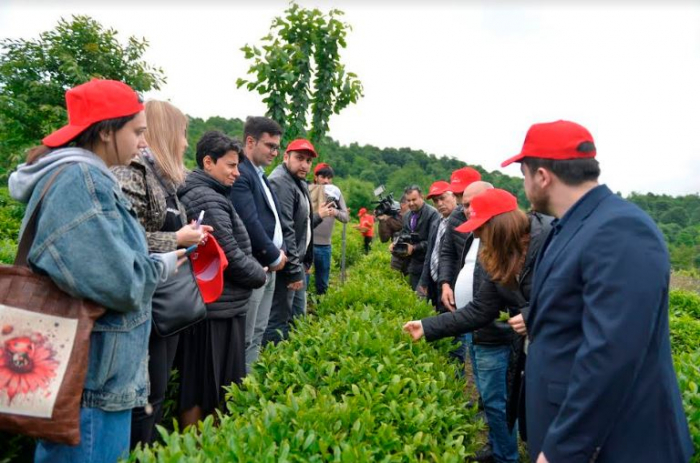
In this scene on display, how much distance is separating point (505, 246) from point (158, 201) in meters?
1.91

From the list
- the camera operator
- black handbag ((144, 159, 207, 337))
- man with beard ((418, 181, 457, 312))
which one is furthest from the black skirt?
the camera operator

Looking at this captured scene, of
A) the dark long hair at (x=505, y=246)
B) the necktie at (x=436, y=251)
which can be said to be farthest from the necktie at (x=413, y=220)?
the dark long hair at (x=505, y=246)

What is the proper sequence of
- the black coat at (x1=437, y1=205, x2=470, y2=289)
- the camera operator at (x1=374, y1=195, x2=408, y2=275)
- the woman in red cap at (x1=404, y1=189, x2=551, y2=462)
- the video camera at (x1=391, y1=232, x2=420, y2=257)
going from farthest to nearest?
the camera operator at (x1=374, y1=195, x2=408, y2=275) → the video camera at (x1=391, y1=232, x2=420, y2=257) → the black coat at (x1=437, y1=205, x2=470, y2=289) → the woman in red cap at (x1=404, y1=189, x2=551, y2=462)

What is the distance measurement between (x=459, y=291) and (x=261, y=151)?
1.96m

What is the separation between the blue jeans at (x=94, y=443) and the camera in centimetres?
173

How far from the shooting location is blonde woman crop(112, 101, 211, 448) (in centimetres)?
235

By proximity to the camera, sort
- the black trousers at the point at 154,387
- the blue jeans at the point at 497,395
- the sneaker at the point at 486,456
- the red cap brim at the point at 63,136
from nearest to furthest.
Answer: the red cap brim at the point at 63,136 → the black trousers at the point at 154,387 → the blue jeans at the point at 497,395 → the sneaker at the point at 486,456

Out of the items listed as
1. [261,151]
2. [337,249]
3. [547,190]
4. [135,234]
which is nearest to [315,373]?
[135,234]

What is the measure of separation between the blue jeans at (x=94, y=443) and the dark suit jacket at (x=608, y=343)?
1.57 metres

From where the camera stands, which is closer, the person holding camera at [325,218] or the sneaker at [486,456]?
the sneaker at [486,456]

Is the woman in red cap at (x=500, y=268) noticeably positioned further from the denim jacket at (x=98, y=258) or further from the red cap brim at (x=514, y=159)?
the denim jacket at (x=98, y=258)

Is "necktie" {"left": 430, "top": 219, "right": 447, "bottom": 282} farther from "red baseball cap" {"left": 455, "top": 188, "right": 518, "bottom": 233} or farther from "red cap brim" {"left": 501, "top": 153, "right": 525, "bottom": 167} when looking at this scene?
"red cap brim" {"left": 501, "top": 153, "right": 525, "bottom": 167}

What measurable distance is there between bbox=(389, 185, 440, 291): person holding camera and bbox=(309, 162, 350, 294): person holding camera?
957 mm

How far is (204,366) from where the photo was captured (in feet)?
9.89
